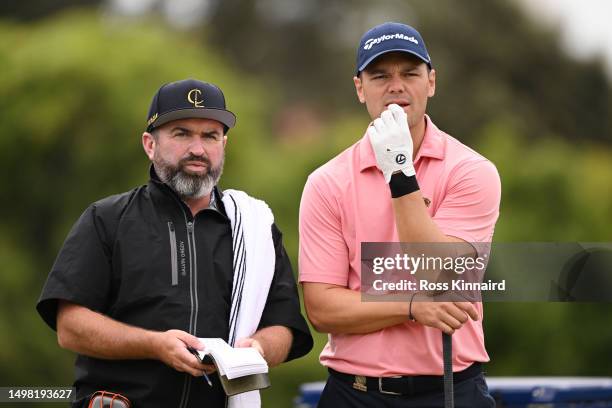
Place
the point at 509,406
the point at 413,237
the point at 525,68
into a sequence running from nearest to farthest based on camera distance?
1. the point at 413,237
2. the point at 509,406
3. the point at 525,68

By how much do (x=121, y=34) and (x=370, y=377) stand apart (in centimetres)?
960

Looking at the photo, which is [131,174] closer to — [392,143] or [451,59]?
[392,143]

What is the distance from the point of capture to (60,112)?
11.9 meters

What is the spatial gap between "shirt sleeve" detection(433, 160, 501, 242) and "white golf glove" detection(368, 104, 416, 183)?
0.87 feet

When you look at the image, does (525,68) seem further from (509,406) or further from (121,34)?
(509,406)

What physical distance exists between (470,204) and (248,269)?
0.93 metres

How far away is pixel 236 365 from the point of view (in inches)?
162

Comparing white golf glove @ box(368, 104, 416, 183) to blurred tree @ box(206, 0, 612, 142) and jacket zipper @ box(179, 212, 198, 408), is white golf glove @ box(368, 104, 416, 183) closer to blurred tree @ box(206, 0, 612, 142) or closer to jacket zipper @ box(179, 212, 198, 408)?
jacket zipper @ box(179, 212, 198, 408)

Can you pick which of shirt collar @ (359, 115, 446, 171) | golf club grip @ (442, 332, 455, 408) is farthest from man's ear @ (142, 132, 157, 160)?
golf club grip @ (442, 332, 455, 408)

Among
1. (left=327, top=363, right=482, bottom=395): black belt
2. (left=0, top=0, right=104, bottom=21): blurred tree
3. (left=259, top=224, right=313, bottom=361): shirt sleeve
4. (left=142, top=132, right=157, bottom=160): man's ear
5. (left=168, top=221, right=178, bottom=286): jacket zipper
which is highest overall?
(left=0, top=0, right=104, bottom=21): blurred tree

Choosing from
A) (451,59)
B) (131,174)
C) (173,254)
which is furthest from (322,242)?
(451,59)

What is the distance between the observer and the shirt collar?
14.8 feet

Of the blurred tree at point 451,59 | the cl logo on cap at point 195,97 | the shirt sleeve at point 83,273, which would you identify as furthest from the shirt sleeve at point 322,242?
the blurred tree at point 451,59

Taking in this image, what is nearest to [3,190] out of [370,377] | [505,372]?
[505,372]
